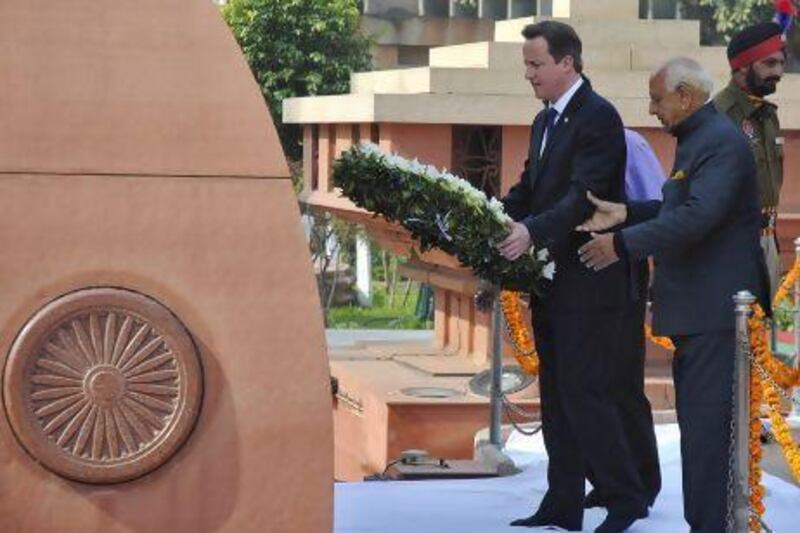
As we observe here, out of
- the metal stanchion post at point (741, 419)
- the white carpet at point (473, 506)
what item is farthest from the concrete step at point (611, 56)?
the metal stanchion post at point (741, 419)

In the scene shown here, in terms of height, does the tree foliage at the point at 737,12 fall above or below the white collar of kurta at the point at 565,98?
above

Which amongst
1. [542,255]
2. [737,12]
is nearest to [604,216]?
[542,255]

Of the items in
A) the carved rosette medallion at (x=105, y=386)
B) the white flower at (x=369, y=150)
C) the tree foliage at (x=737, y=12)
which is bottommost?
the carved rosette medallion at (x=105, y=386)

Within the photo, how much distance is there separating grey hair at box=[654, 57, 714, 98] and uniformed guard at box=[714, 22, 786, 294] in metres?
1.25

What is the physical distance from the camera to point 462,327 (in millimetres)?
15523

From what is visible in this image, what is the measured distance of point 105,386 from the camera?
4281mm

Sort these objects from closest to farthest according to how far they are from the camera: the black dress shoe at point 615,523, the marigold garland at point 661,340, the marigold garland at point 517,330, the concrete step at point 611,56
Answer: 1. the black dress shoe at point 615,523
2. the marigold garland at point 661,340
3. the marigold garland at point 517,330
4. the concrete step at point 611,56

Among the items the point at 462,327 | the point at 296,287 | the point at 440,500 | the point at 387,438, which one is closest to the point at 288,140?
the point at 462,327

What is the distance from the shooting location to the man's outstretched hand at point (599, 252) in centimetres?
587

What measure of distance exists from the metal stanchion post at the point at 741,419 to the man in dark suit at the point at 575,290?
1.28 feet

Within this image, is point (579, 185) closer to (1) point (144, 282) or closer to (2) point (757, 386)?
(2) point (757, 386)

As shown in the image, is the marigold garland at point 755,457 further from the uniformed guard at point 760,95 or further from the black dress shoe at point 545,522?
the uniformed guard at point 760,95

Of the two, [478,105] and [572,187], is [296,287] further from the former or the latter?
[478,105]

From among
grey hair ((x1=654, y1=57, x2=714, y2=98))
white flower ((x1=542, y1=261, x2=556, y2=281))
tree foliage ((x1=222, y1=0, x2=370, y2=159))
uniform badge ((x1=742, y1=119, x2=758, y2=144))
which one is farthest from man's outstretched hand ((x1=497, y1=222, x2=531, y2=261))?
tree foliage ((x1=222, y1=0, x2=370, y2=159))
